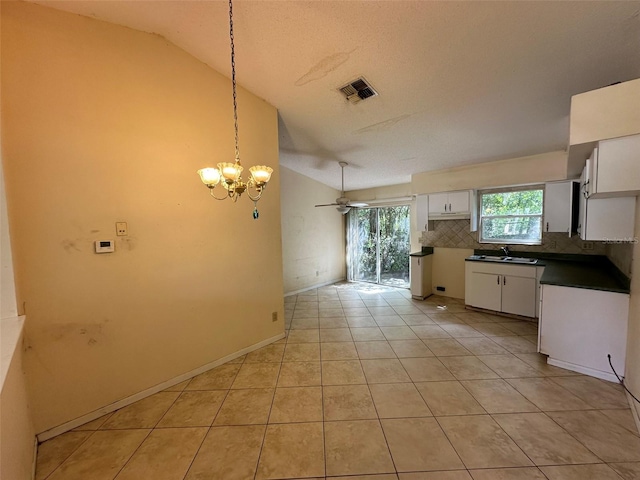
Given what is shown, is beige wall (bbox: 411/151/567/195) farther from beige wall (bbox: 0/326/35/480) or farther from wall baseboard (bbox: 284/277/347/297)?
beige wall (bbox: 0/326/35/480)

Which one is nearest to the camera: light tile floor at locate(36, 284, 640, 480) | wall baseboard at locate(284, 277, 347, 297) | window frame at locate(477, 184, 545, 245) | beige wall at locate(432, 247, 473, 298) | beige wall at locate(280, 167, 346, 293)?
light tile floor at locate(36, 284, 640, 480)

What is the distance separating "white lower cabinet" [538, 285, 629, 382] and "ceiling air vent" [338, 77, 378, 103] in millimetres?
2628

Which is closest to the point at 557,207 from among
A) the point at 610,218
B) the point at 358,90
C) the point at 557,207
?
the point at 557,207

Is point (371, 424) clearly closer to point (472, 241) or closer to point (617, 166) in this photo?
point (617, 166)

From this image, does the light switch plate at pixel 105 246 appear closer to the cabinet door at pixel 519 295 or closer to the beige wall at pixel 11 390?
the beige wall at pixel 11 390

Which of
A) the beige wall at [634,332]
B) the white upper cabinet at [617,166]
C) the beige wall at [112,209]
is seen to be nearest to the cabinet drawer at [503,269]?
the beige wall at [634,332]

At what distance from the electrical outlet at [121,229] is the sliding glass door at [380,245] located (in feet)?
16.0

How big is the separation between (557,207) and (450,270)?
1.79 meters

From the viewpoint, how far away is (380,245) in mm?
5762

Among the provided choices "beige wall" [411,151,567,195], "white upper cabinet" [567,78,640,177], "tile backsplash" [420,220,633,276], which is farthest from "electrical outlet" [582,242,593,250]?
"white upper cabinet" [567,78,640,177]

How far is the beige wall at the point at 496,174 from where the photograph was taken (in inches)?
129

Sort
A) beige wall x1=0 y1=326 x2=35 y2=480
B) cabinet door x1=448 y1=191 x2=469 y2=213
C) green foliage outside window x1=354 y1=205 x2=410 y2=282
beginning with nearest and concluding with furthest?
1. beige wall x1=0 y1=326 x2=35 y2=480
2. cabinet door x1=448 y1=191 x2=469 y2=213
3. green foliage outside window x1=354 y1=205 x2=410 y2=282

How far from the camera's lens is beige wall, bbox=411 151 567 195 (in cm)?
328

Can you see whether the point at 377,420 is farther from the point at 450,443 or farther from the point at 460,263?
the point at 460,263
